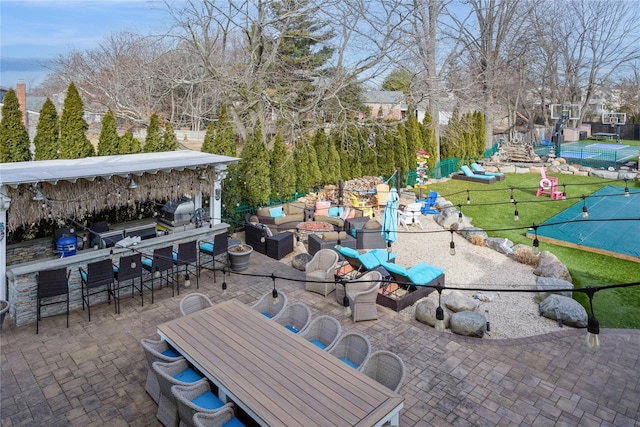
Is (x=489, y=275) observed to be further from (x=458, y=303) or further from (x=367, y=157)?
(x=367, y=157)

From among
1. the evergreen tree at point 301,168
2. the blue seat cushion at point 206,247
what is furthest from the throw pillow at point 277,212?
the blue seat cushion at point 206,247

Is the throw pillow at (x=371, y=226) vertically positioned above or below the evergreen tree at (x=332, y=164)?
below

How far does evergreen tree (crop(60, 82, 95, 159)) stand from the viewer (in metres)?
12.5

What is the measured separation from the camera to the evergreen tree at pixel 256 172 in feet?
46.5

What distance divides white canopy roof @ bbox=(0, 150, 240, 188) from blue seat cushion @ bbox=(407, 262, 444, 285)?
5.47 m

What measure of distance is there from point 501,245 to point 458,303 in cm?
457

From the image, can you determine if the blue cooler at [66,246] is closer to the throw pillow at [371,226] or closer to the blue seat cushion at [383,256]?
the blue seat cushion at [383,256]

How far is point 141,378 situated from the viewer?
21.0ft

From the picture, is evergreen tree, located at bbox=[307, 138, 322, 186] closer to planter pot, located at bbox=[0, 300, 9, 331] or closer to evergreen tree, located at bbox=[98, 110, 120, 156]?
evergreen tree, located at bbox=[98, 110, 120, 156]

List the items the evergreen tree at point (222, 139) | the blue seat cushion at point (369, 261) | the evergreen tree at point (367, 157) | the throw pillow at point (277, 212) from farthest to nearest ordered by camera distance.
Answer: the evergreen tree at point (367, 157)
the evergreen tree at point (222, 139)
the throw pillow at point (277, 212)
the blue seat cushion at point (369, 261)

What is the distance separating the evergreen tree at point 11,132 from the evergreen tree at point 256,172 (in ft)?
20.7

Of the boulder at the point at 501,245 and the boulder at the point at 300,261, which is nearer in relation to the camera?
the boulder at the point at 300,261

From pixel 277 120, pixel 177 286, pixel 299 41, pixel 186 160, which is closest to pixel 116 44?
pixel 299 41

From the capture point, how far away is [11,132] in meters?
11.8
